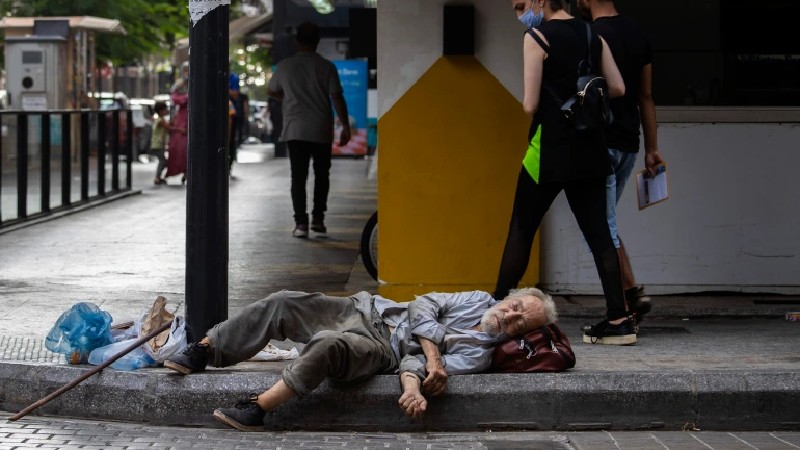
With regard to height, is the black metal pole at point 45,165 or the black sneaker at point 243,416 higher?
the black metal pole at point 45,165

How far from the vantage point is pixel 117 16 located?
103 feet

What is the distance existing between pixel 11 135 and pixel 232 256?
136 inches

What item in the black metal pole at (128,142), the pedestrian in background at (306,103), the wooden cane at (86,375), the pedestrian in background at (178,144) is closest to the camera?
the wooden cane at (86,375)

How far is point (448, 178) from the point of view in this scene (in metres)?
7.78

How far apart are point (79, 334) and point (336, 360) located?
1.25 meters

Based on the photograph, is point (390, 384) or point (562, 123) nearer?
point (390, 384)

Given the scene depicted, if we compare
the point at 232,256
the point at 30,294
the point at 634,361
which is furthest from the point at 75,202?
the point at 634,361

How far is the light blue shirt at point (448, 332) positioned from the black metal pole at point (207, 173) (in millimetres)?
784

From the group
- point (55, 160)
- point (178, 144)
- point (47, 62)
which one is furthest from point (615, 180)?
point (47, 62)

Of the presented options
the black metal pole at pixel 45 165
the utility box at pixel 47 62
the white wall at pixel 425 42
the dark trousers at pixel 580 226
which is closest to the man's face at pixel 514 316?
the dark trousers at pixel 580 226

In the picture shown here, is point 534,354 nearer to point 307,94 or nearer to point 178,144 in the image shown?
point 307,94

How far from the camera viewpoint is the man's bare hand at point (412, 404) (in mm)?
5461

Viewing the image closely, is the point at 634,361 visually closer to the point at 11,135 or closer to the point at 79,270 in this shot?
the point at 79,270

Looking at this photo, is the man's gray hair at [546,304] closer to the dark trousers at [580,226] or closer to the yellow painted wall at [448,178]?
the dark trousers at [580,226]
